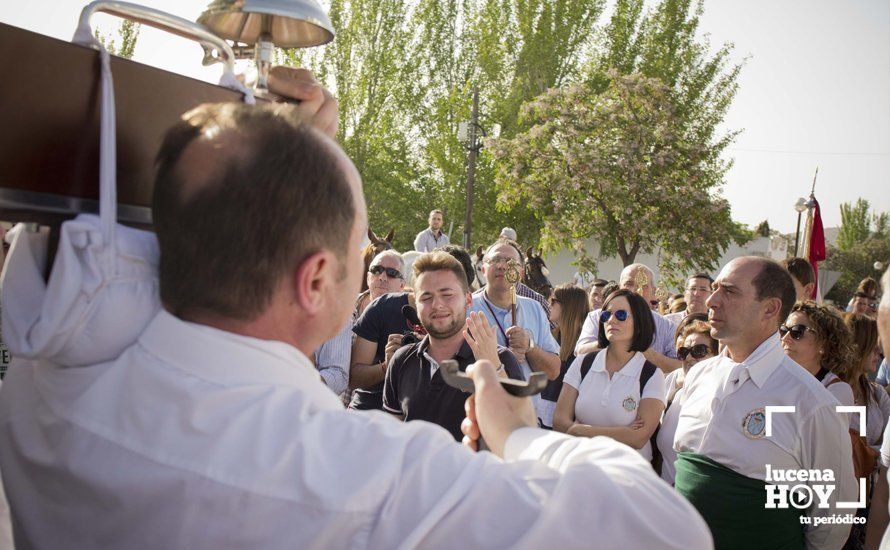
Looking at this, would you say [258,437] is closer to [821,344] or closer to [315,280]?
[315,280]

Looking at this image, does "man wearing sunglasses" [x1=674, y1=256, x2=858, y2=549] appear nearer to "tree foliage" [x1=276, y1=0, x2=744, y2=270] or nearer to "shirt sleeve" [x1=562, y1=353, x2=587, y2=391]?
"shirt sleeve" [x1=562, y1=353, x2=587, y2=391]

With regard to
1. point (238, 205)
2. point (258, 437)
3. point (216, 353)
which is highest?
point (238, 205)

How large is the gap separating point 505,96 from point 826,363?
23.5 m

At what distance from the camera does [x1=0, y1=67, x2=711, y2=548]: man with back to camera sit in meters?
1.12

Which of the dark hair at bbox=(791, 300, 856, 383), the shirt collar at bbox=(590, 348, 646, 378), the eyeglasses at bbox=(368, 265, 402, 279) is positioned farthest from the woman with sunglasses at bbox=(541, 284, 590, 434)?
the dark hair at bbox=(791, 300, 856, 383)

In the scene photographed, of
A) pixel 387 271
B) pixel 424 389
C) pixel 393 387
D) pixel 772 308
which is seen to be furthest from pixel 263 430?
pixel 387 271

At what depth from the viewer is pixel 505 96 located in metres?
27.4

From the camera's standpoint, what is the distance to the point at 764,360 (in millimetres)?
4027

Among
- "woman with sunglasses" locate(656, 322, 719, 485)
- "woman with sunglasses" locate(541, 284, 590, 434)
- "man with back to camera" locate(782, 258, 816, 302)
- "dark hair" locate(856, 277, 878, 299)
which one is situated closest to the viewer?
"woman with sunglasses" locate(656, 322, 719, 485)

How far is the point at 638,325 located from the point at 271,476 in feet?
15.0

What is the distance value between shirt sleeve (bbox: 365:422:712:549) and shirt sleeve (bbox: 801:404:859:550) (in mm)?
2947

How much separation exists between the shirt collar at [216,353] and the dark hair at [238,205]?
0.05 metres

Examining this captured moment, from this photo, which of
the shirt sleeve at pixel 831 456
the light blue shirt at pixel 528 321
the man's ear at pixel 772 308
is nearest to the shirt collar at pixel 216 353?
the shirt sleeve at pixel 831 456

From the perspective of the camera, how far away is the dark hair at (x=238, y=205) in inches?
46.9
